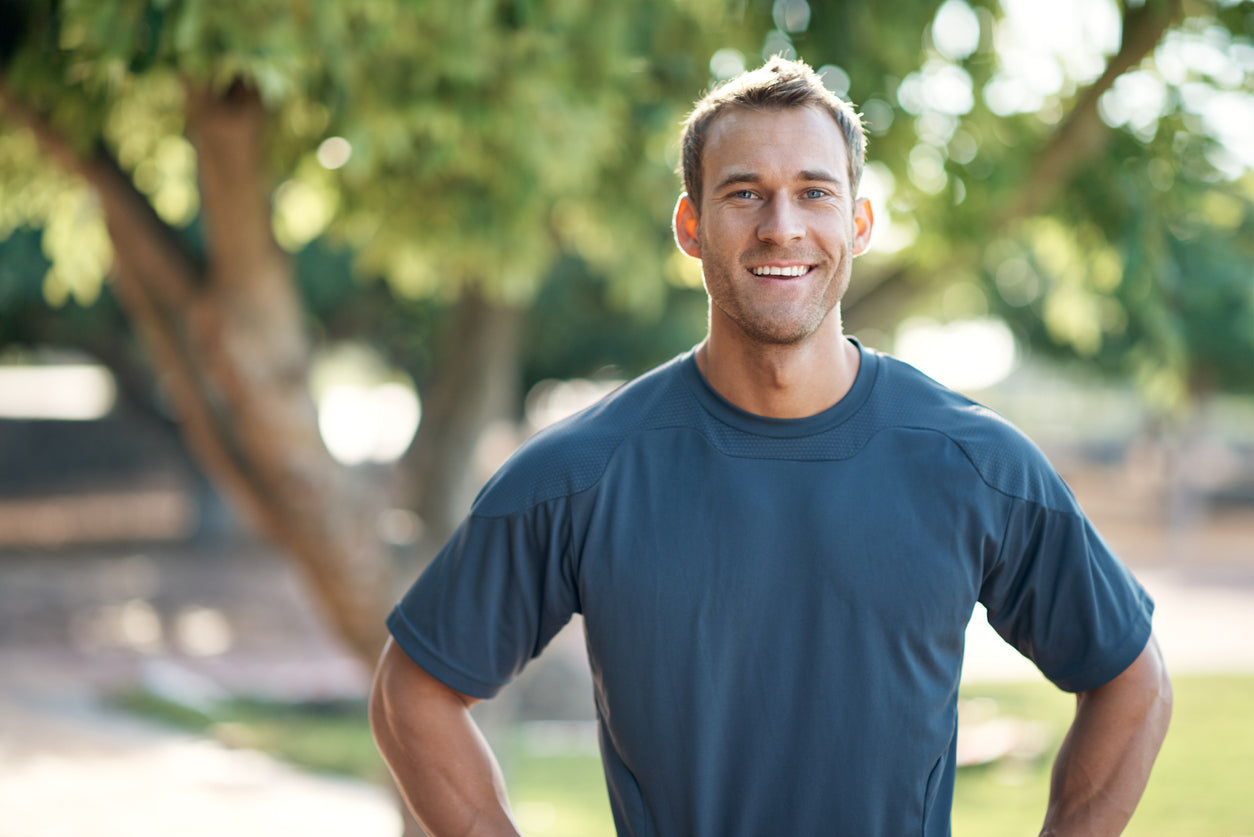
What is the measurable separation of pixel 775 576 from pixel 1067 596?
48 centimetres

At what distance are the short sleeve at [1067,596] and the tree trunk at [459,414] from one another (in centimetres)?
406

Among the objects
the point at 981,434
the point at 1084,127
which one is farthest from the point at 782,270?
the point at 1084,127

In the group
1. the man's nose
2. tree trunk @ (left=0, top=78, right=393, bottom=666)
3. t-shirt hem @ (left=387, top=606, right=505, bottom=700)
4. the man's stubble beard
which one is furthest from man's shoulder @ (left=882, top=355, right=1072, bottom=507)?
tree trunk @ (left=0, top=78, right=393, bottom=666)

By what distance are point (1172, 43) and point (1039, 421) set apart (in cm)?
3841

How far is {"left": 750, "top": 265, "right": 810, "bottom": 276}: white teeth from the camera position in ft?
6.65

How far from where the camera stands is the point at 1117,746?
6.79 feet

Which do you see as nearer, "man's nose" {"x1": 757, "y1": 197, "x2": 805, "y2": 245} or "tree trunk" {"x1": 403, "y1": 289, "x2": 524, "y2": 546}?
"man's nose" {"x1": 757, "y1": 197, "x2": 805, "y2": 245}

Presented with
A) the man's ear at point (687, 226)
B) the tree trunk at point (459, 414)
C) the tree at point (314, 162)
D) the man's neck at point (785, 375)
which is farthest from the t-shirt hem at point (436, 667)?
the tree trunk at point (459, 414)

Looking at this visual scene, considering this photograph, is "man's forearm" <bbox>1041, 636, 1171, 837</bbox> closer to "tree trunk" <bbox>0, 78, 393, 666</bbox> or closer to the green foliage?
the green foliage

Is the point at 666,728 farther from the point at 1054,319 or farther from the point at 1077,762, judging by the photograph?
the point at 1054,319

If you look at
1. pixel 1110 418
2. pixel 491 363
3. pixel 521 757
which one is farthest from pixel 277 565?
pixel 1110 418

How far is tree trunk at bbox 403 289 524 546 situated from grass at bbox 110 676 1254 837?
1.27m

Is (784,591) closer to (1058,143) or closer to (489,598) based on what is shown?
(489,598)

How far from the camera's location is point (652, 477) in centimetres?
201
